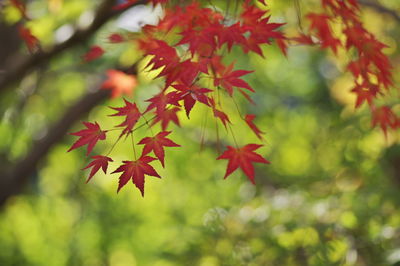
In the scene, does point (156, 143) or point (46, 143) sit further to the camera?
point (46, 143)

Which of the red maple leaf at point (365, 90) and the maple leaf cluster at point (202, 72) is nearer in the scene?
the maple leaf cluster at point (202, 72)

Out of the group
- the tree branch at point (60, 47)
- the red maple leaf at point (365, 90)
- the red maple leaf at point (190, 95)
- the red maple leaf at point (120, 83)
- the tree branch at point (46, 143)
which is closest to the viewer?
the red maple leaf at point (190, 95)

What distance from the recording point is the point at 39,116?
14.1 feet

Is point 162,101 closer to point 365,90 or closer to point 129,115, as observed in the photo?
point 129,115

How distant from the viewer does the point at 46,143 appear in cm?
276

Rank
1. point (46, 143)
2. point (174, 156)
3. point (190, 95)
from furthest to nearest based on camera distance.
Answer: point (174, 156) → point (46, 143) → point (190, 95)

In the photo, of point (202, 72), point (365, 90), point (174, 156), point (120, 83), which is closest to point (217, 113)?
point (202, 72)

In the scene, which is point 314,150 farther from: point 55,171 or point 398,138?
point 55,171

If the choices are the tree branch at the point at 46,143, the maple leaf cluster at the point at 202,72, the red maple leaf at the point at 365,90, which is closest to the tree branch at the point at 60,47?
the tree branch at the point at 46,143

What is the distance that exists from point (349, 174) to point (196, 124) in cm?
146

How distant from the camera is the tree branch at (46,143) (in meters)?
2.70

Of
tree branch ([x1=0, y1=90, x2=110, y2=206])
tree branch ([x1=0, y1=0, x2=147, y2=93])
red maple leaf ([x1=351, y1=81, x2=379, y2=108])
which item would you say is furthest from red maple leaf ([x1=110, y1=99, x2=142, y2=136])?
tree branch ([x1=0, y1=90, x2=110, y2=206])

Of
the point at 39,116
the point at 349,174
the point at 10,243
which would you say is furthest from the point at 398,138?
the point at 39,116

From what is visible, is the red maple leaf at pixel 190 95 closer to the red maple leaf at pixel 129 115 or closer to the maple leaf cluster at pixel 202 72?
the maple leaf cluster at pixel 202 72
